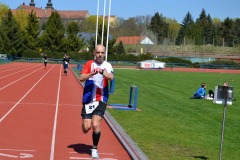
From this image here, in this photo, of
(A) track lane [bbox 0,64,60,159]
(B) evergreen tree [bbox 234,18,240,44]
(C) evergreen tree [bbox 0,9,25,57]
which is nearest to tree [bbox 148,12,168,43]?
(B) evergreen tree [bbox 234,18,240,44]

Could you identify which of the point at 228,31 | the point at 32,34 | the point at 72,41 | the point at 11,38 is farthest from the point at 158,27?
the point at 11,38

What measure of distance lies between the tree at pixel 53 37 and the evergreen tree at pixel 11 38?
5455 millimetres

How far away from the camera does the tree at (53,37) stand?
270ft

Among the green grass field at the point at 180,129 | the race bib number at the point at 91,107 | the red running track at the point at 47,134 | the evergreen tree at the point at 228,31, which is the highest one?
the evergreen tree at the point at 228,31

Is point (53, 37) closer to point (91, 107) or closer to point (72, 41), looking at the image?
point (72, 41)

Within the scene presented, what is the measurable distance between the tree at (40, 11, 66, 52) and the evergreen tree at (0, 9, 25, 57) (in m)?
5.46

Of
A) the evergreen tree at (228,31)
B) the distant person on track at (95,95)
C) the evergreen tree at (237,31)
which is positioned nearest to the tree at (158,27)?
the evergreen tree at (228,31)

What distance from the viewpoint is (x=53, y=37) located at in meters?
82.7

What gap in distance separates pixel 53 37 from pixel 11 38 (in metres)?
8.71

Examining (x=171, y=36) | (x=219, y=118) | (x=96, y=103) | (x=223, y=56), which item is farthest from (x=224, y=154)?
(x=171, y=36)

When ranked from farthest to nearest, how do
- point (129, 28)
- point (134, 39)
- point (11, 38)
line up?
point (129, 28)
point (134, 39)
point (11, 38)

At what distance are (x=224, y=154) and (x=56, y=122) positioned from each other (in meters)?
4.73

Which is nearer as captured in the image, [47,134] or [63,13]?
[47,134]

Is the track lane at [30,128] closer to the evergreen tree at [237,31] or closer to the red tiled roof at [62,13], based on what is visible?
the evergreen tree at [237,31]
